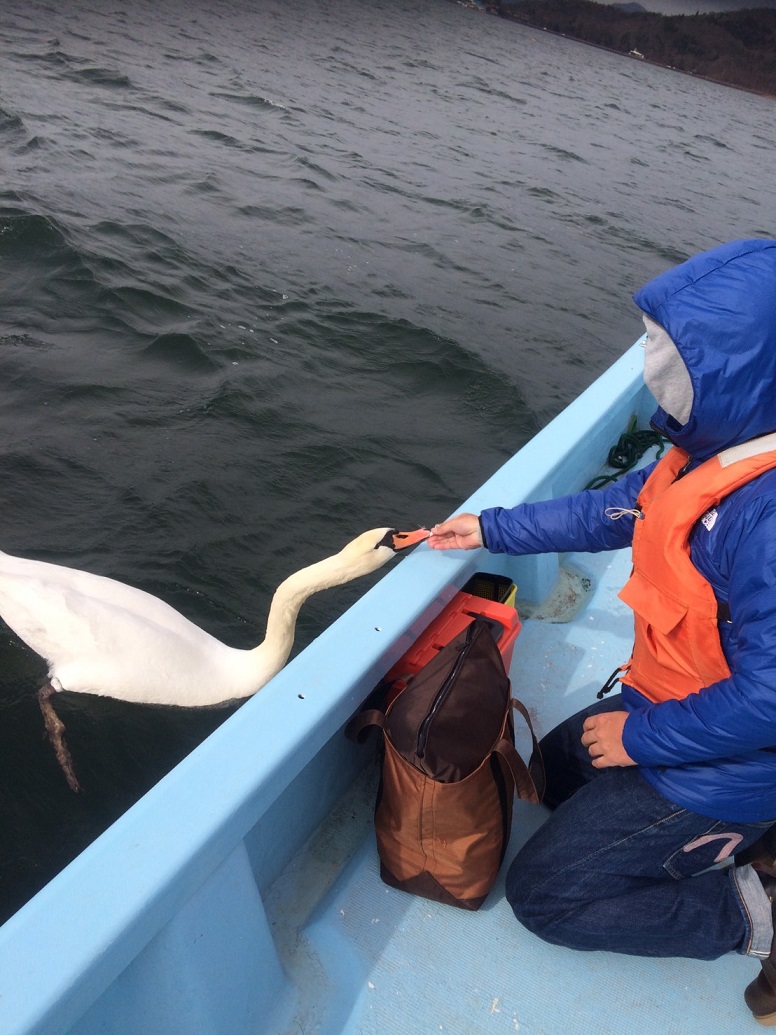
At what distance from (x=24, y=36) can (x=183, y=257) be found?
11586mm

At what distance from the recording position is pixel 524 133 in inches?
752

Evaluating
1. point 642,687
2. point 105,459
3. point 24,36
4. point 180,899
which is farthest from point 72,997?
point 24,36

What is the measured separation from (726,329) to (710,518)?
0.51 meters

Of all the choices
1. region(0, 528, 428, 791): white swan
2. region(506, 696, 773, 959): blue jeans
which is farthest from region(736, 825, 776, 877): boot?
region(0, 528, 428, 791): white swan

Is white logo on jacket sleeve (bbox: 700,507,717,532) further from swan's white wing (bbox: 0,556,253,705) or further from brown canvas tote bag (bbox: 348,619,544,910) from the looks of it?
swan's white wing (bbox: 0,556,253,705)

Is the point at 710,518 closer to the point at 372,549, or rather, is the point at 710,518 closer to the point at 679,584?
the point at 679,584

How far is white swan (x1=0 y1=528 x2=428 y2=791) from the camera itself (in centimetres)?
379

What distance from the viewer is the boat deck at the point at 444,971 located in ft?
7.45

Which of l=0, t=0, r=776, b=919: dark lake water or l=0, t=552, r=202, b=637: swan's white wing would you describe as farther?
l=0, t=0, r=776, b=919: dark lake water

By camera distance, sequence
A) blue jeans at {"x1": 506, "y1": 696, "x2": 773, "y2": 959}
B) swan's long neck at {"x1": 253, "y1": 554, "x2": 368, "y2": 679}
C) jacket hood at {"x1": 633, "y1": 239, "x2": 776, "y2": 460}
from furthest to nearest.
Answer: swan's long neck at {"x1": 253, "y1": 554, "x2": 368, "y2": 679} → blue jeans at {"x1": 506, "y1": 696, "x2": 773, "y2": 959} → jacket hood at {"x1": 633, "y1": 239, "x2": 776, "y2": 460}

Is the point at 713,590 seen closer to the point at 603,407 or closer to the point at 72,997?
the point at 72,997

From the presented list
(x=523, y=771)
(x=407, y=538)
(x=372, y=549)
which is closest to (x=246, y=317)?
(x=372, y=549)

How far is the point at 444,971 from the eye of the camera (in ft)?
7.74

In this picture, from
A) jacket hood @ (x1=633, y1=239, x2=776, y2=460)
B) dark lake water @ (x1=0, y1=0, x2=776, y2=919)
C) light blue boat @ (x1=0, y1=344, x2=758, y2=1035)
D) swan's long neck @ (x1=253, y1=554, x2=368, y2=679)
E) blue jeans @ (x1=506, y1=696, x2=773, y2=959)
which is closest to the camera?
light blue boat @ (x1=0, y1=344, x2=758, y2=1035)
